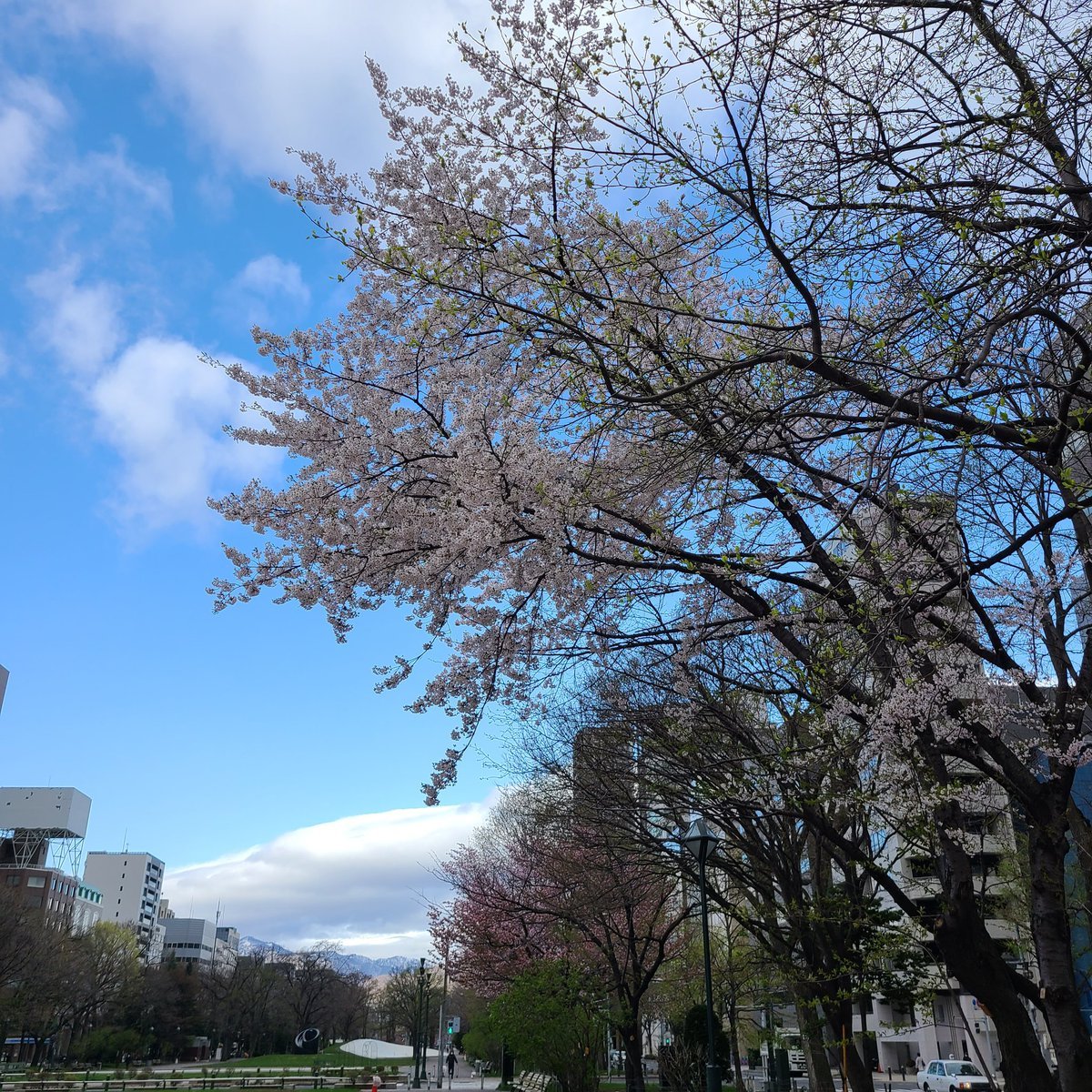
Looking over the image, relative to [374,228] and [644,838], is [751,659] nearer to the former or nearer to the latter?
[644,838]

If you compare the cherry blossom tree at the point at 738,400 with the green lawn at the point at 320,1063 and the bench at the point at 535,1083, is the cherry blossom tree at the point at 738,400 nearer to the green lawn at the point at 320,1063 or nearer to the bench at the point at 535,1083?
the bench at the point at 535,1083

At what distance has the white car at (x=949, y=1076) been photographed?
28.0 metres

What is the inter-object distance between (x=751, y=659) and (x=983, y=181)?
8.77 meters

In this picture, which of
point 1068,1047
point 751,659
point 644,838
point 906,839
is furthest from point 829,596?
point 644,838

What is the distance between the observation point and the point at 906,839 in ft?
35.7

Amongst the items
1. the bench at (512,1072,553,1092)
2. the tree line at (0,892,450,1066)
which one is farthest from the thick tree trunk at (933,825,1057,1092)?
the tree line at (0,892,450,1066)

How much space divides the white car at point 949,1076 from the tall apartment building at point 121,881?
11401 cm

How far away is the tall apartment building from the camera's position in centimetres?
12038

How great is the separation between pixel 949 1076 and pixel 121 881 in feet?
386

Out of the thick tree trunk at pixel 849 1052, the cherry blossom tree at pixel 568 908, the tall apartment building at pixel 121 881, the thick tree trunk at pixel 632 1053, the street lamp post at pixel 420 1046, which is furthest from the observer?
the tall apartment building at pixel 121 881

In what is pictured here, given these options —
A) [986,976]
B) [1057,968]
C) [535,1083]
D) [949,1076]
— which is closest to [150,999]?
[535,1083]

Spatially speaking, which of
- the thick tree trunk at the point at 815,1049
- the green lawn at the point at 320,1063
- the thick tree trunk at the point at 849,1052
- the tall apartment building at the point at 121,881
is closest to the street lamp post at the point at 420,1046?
the green lawn at the point at 320,1063

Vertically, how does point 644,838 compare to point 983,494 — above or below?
below

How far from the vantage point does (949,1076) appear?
2944 cm
